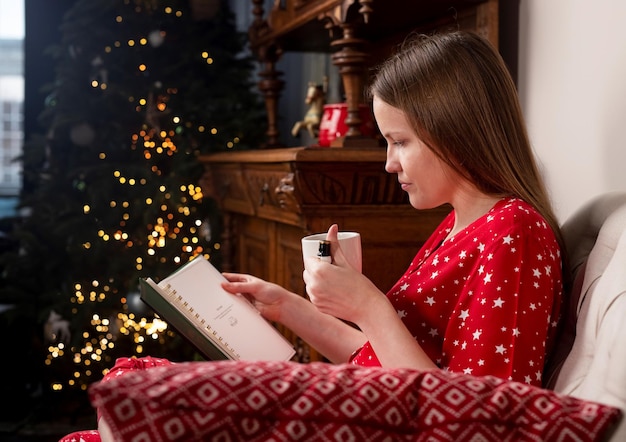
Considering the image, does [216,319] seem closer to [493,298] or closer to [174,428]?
[493,298]

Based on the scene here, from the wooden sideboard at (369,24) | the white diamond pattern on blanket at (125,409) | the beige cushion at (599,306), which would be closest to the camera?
the white diamond pattern on blanket at (125,409)

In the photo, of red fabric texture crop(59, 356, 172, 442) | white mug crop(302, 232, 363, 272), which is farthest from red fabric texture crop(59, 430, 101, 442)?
white mug crop(302, 232, 363, 272)

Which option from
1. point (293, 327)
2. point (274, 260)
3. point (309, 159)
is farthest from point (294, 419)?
point (274, 260)

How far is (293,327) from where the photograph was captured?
1618 mm

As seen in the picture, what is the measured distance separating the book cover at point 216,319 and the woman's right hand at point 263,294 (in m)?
0.03

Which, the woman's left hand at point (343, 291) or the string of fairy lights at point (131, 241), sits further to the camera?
the string of fairy lights at point (131, 241)

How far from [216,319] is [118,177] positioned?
7.27 feet

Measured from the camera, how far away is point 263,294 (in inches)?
61.7

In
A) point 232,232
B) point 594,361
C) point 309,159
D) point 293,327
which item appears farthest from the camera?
point 232,232

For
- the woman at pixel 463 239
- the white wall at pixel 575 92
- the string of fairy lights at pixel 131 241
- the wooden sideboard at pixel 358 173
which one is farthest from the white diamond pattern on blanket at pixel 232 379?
the string of fairy lights at pixel 131 241

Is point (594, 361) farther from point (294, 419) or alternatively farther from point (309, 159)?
point (309, 159)

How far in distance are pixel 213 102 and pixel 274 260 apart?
122cm

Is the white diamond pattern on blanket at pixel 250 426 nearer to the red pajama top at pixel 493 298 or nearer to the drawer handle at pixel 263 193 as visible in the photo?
the red pajama top at pixel 493 298

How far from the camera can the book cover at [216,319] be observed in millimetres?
1381
